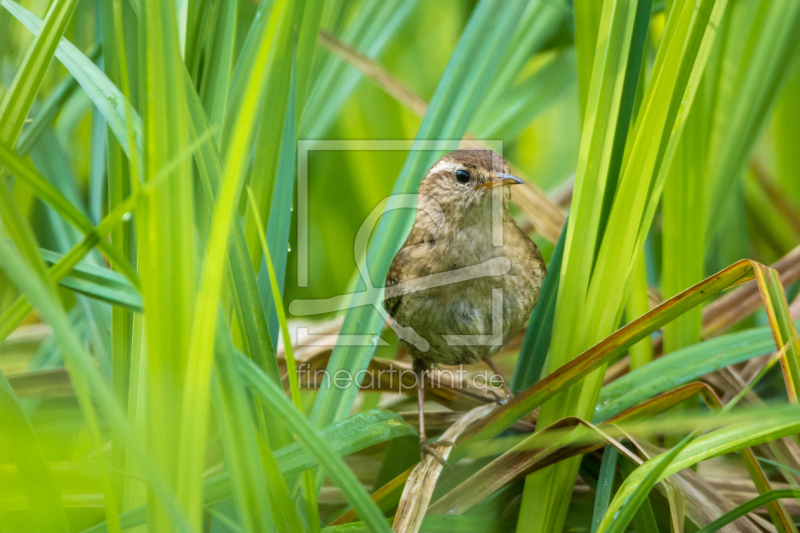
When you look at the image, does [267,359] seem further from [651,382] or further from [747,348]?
[747,348]

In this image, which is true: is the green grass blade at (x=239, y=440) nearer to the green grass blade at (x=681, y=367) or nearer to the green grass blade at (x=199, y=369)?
the green grass blade at (x=199, y=369)

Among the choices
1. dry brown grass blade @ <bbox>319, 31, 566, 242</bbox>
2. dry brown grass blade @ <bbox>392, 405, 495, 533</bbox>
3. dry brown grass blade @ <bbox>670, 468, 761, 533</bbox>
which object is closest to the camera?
dry brown grass blade @ <bbox>392, 405, 495, 533</bbox>

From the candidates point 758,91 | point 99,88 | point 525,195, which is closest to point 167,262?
point 99,88

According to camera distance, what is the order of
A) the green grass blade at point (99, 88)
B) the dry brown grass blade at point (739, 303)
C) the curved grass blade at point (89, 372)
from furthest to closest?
the dry brown grass blade at point (739, 303), the green grass blade at point (99, 88), the curved grass blade at point (89, 372)

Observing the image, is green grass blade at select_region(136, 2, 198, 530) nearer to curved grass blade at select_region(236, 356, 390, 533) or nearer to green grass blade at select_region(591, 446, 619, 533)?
curved grass blade at select_region(236, 356, 390, 533)

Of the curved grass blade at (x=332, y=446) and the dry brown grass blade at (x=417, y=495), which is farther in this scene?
the dry brown grass blade at (x=417, y=495)

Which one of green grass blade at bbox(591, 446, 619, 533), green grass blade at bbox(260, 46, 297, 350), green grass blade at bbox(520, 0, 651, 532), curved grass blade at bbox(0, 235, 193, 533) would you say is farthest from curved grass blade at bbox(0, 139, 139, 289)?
green grass blade at bbox(591, 446, 619, 533)

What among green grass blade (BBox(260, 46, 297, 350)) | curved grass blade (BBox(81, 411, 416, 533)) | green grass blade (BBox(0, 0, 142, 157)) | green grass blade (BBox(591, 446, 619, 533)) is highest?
green grass blade (BBox(0, 0, 142, 157))

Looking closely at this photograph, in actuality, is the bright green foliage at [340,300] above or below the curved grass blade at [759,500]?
above

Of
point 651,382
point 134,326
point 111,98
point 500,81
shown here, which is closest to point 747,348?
point 651,382

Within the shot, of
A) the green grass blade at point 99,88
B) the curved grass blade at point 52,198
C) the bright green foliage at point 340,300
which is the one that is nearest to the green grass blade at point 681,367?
the bright green foliage at point 340,300
